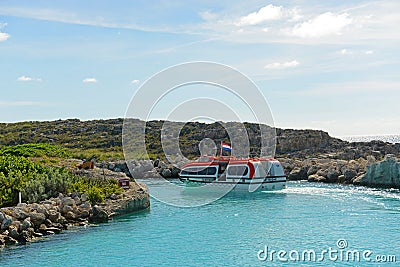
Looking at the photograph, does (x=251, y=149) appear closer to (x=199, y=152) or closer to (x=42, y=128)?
(x=199, y=152)

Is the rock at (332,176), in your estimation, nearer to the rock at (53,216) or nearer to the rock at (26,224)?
the rock at (53,216)

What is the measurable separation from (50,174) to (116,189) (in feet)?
12.5

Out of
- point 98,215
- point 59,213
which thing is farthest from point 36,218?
point 98,215

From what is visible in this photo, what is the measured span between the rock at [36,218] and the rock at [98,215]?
127 inches

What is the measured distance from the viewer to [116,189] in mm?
29219

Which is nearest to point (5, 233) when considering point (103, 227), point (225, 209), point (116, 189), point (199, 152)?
point (103, 227)

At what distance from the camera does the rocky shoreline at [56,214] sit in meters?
20.5

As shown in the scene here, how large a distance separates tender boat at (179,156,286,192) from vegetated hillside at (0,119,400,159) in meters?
29.1

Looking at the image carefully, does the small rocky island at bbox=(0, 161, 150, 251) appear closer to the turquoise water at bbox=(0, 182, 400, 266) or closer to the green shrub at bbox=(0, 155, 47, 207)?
the turquoise water at bbox=(0, 182, 400, 266)

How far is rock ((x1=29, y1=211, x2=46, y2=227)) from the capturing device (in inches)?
863

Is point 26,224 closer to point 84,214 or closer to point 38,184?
point 84,214

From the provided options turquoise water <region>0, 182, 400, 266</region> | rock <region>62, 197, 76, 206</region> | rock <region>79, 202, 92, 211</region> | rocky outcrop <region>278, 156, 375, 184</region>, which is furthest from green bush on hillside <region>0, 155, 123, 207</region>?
rocky outcrop <region>278, 156, 375, 184</region>

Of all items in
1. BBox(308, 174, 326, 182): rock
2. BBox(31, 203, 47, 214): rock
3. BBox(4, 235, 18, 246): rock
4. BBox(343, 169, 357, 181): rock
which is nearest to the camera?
BBox(4, 235, 18, 246): rock

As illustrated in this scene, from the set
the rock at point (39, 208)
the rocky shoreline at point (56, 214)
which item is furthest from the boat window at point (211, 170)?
the rock at point (39, 208)
